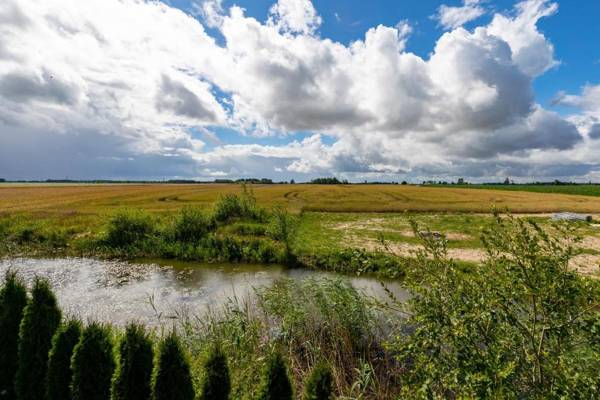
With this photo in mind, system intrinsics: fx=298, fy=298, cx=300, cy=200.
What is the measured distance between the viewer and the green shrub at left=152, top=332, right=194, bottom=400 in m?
3.50

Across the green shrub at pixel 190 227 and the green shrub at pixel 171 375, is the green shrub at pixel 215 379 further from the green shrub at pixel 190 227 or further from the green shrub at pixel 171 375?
the green shrub at pixel 190 227

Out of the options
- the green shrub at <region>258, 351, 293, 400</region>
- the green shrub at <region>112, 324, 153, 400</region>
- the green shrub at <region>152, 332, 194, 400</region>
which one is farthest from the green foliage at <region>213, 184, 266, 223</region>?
the green shrub at <region>258, 351, 293, 400</region>

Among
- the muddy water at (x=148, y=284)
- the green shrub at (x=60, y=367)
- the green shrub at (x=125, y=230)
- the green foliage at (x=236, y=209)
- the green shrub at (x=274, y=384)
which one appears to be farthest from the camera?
the green foliage at (x=236, y=209)

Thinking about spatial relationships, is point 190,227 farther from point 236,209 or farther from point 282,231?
point 282,231

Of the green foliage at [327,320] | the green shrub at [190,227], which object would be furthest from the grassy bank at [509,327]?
the green shrub at [190,227]

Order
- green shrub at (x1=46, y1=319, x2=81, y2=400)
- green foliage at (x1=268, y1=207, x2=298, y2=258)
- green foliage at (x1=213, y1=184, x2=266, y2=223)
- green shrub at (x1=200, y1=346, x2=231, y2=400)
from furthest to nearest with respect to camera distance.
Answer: green foliage at (x1=213, y1=184, x2=266, y2=223) < green foliage at (x1=268, y1=207, x2=298, y2=258) < green shrub at (x1=46, y1=319, x2=81, y2=400) < green shrub at (x1=200, y1=346, x2=231, y2=400)

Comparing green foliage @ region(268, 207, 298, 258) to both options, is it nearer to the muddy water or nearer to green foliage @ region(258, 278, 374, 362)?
the muddy water

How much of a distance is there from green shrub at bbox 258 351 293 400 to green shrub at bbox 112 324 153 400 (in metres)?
1.52

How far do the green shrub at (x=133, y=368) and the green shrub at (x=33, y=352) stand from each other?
153 centimetres

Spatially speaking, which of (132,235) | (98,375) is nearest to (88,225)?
(132,235)

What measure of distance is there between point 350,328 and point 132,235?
22.1 metres

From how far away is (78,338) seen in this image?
162 inches

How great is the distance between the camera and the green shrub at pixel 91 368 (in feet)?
12.3

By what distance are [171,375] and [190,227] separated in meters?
22.6
